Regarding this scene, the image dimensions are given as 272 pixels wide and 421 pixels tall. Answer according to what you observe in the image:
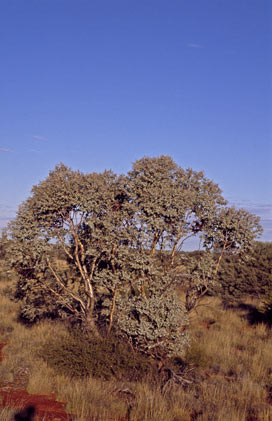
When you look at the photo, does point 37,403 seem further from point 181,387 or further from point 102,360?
point 181,387

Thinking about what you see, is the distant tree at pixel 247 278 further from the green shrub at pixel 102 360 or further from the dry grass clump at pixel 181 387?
the green shrub at pixel 102 360

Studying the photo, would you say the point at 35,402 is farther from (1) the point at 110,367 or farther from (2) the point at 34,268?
(2) the point at 34,268

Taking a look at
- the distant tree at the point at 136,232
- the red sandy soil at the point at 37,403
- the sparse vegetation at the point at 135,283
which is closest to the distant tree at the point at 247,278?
the sparse vegetation at the point at 135,283

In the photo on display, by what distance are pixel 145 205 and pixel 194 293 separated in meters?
2.70

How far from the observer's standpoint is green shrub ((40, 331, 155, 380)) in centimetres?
802

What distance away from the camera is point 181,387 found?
7629 millimetres

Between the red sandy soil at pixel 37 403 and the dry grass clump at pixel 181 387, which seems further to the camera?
the dry grass clump at pixel 181 387

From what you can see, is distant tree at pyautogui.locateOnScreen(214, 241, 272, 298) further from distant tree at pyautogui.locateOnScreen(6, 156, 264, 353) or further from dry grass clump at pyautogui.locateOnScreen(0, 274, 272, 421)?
distant tree at pyautogui.locateOnScreen(6, 156, 264, 353)

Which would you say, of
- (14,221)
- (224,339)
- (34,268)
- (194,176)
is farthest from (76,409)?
(224,339)

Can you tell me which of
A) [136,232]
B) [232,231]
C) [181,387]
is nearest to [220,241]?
[232,231]

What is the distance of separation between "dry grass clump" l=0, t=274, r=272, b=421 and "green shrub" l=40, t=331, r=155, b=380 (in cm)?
18

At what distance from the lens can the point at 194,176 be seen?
372 inches

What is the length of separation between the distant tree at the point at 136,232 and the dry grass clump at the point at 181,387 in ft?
3.63

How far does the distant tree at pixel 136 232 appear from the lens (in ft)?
27.3
